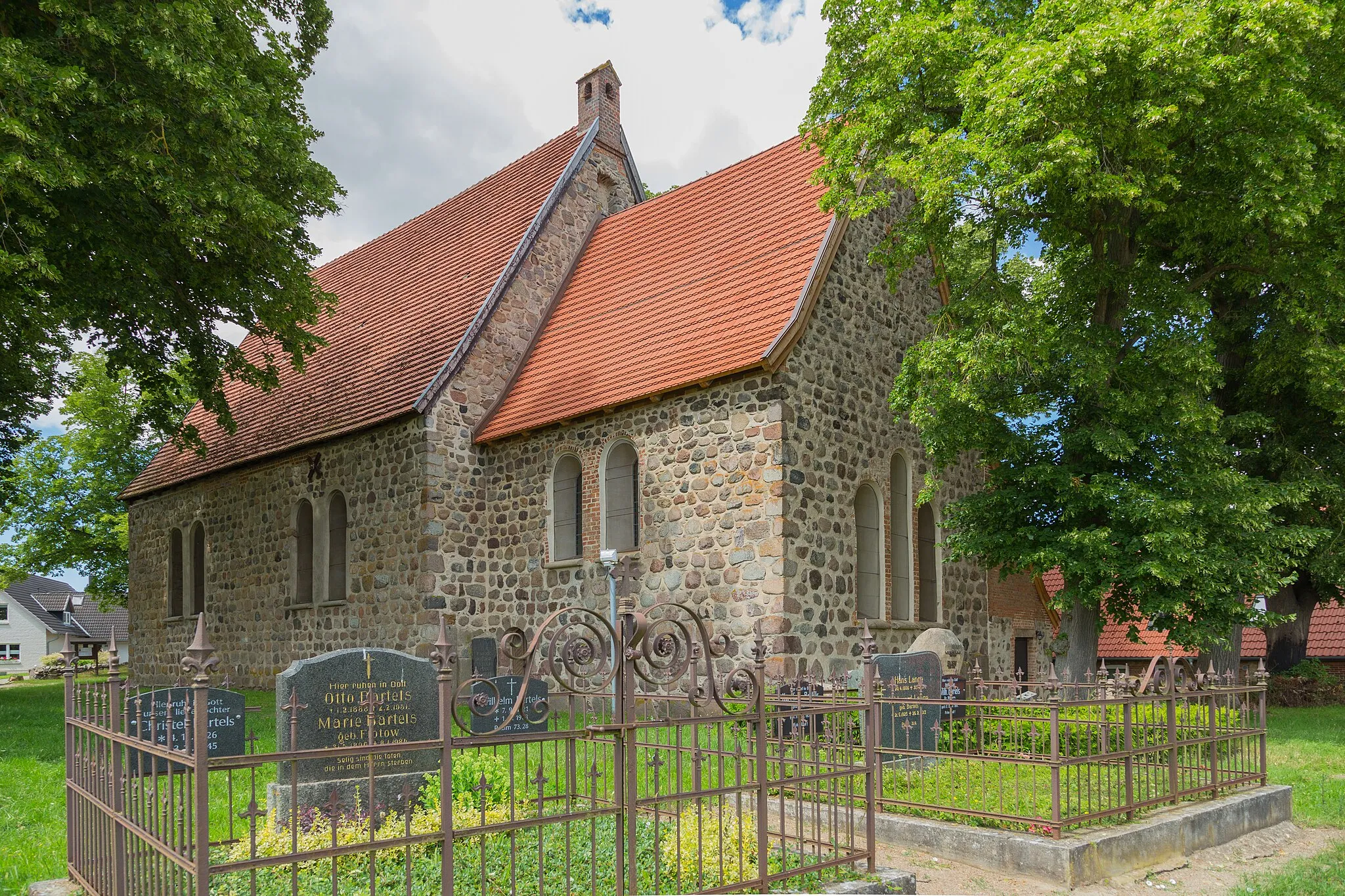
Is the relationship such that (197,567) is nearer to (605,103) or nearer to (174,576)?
(174,576)

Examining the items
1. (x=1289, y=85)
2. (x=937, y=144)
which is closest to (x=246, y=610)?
(x=937, y=144)

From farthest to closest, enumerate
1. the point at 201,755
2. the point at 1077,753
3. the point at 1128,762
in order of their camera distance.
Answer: the point at 1128,762 → the point at 1077,753 → the point at 201,755

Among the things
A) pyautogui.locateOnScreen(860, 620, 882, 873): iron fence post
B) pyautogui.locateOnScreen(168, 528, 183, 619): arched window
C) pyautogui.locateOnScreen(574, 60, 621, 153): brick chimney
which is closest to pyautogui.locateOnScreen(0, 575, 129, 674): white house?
pyautogui.locateOnScreen(168, 528, 183, 619): arched window

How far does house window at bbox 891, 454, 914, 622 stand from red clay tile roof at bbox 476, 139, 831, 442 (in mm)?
3534

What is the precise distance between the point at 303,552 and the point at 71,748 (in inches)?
510

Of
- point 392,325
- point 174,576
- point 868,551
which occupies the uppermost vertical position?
point 392,325

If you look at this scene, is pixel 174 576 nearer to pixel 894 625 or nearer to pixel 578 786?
pixel 894 625

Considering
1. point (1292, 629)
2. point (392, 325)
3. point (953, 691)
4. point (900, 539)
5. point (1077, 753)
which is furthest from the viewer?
point (1292, 629)

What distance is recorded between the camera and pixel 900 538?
16.1m

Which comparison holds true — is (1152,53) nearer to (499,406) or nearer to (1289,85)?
(1289,85)

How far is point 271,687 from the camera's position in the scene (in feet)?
63.5

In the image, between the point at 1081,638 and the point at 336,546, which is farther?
the point at 336,546

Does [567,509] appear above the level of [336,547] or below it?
above

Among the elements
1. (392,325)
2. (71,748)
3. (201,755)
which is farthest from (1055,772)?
(392,325)
